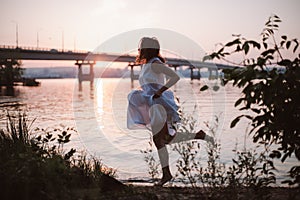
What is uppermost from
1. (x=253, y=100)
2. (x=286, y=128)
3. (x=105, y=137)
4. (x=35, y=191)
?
(x=253, y=100)

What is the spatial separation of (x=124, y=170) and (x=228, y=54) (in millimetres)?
4682

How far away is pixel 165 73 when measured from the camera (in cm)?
623

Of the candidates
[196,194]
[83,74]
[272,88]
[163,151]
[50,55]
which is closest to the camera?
[272,88]

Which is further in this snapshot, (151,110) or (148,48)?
(148,48)

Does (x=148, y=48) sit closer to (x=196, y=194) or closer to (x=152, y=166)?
(x=152, y=166)

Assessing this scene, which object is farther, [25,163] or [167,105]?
[167,105]

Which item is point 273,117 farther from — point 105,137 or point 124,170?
point 105,137

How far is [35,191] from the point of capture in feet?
11.9

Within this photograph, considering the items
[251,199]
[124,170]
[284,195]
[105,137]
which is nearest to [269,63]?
[251,199]

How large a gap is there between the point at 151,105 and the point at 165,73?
57cm

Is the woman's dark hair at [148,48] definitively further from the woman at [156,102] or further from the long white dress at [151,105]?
the long white dress at [151,105]

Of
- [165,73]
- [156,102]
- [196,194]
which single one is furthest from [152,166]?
[165,73]

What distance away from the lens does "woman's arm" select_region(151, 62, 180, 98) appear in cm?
600

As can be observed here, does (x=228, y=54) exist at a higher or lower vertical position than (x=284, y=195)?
higher
